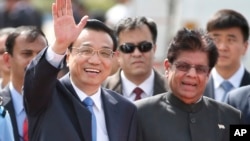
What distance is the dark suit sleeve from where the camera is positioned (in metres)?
6.40

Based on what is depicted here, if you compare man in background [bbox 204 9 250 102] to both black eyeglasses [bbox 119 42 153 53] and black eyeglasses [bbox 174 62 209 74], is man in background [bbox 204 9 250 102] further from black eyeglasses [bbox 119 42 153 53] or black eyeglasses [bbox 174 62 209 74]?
black eyeglasses [bbox 174 62 209 74]

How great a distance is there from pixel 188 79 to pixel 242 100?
0.93m

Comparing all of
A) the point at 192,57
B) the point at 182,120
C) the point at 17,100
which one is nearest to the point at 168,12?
the point at 17,100

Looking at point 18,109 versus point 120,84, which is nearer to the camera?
point 18,109

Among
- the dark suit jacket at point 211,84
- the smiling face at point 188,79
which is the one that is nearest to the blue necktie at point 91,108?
the smiling face at point 188,79

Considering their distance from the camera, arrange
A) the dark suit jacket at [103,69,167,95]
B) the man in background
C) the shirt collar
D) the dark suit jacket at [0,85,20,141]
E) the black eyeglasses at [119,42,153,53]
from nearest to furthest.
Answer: the dark suit jacket at [0,85,20,141] → the shirt collar → the dark suit jacket at [103,69,167,95] → the black eyeglasses at [119,42,153,53] → the man in background

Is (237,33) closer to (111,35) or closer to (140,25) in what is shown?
(140,25)

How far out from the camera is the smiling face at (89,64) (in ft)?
22.6

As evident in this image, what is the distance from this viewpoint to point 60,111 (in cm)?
665

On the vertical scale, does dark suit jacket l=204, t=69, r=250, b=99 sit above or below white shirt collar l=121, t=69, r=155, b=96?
below

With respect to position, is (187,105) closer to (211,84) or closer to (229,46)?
(211,84)

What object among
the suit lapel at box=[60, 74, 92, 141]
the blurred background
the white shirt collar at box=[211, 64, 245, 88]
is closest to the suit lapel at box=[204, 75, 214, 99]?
the white shirt collar at box=[211, 64, 245, 88]

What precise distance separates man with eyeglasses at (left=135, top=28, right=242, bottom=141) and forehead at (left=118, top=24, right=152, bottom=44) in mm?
1343

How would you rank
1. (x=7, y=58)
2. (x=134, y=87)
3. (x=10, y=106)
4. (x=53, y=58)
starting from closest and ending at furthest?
(x=53, y=58) → (x=10, y=106) → (x=7, y=58) → (x=134, y=87)
